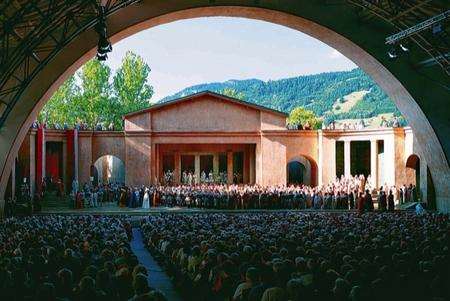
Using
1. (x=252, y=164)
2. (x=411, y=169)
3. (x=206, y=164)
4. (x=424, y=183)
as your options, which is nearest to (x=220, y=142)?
(x=252, y=164)

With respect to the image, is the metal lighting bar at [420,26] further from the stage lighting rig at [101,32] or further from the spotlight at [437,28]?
the stage lighting rig at [101,32]

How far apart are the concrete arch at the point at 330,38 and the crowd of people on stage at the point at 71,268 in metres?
10.1

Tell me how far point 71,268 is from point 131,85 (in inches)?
2108

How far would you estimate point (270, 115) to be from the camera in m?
36.8

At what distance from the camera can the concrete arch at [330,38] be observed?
2409cm

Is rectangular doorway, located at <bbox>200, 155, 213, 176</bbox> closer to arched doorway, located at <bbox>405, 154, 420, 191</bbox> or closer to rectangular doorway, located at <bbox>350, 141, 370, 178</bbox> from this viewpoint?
rectangular doorway, located at <bbox>350, 141, 370, 178</bbox>

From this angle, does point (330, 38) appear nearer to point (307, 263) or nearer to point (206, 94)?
point (206, 94)

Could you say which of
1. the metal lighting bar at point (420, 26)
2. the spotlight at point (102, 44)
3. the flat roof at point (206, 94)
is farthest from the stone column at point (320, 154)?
the spotlight at point (102, 44)

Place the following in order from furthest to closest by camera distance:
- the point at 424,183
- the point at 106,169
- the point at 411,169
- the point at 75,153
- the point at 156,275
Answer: the point at 106,169, the point at 75,153, the point at 411,169, the point at 424,183, the point at 156,275

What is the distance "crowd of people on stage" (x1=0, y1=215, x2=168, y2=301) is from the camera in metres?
7.56

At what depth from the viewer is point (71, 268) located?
9.88 meters

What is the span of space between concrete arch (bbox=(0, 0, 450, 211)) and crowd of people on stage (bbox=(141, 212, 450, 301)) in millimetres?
10773

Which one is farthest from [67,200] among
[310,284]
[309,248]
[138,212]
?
[310,284]

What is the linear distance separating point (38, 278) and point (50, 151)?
30.0 m
